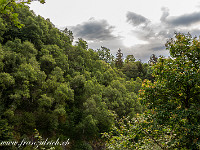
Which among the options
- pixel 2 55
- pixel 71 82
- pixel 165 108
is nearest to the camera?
pixel 165 108

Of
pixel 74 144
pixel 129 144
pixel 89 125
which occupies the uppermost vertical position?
pixel 129 144

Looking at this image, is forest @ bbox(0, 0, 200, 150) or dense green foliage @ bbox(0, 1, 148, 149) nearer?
forest @ bbox(0, 0, 200, 150)

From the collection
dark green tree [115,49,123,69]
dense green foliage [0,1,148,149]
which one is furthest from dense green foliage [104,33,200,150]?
dark green tree [115,49,123,69]

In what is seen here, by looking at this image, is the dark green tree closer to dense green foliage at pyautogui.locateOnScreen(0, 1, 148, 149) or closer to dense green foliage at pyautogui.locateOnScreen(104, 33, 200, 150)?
dense green foliage at pyautogui.locateOnScreen(0, 1, 148, 149)

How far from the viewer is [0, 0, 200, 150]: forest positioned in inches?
232

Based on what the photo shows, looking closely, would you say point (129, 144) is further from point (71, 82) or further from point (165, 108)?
point (71, 82)

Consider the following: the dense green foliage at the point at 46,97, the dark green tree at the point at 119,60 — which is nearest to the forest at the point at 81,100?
the dense green foliage at the point at 46,97

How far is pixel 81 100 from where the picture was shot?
22844mm

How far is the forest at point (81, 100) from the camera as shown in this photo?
19.3ft

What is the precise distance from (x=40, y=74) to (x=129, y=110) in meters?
15.0

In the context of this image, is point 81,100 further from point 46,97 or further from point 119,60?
point 119,60

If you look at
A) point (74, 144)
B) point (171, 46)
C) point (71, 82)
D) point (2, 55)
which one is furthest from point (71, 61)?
point (171, 46)

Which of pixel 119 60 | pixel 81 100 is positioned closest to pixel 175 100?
pixel 81 100

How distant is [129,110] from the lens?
24328 millimetres
